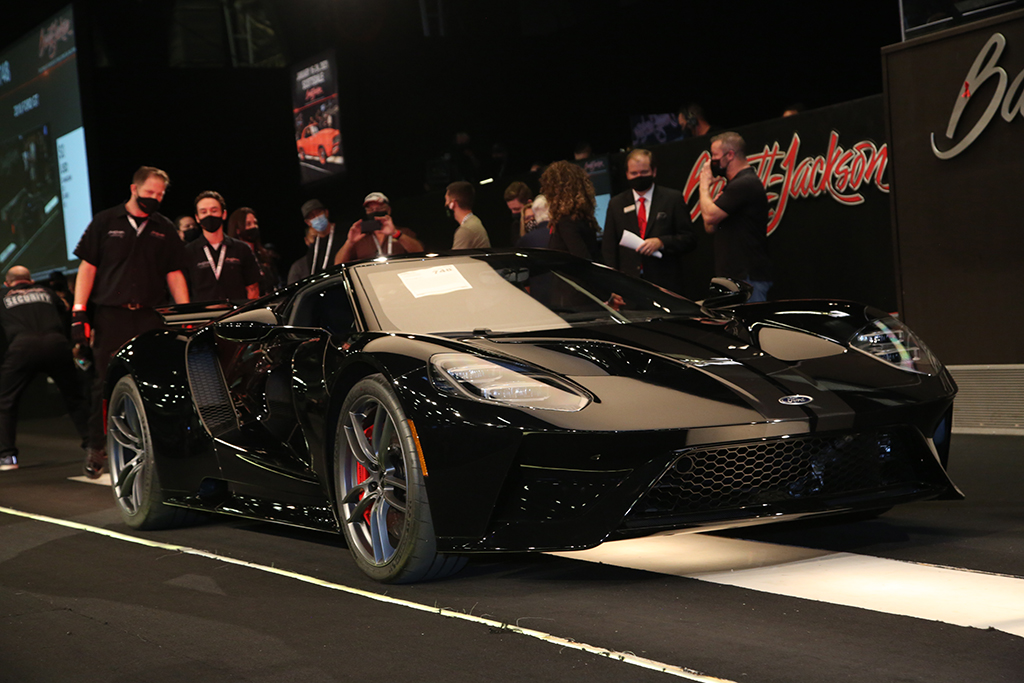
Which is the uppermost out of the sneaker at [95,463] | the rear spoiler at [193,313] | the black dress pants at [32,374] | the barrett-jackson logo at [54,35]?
the barrett-jackson logo at [54,35]

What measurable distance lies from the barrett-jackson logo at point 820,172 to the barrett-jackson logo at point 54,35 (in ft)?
31.2

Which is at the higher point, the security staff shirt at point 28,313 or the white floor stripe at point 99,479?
the security staff shirt at point 28,313

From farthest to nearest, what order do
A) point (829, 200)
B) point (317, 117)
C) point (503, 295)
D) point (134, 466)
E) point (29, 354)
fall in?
point (317, 117)
point (829, 200)
point (29, 354)
point (134, 466)
point (503, 295)

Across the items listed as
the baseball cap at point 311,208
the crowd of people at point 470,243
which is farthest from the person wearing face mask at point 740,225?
the baseball cap at point 311,208

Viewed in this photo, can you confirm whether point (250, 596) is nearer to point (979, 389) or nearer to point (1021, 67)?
point (979, 389)

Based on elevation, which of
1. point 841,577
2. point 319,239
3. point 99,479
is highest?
point 319,239

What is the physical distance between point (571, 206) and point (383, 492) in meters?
3.91

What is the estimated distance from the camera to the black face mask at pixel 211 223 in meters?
8.30

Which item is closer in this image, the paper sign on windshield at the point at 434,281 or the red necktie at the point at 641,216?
the paper sign on windshield at the point at 434,281

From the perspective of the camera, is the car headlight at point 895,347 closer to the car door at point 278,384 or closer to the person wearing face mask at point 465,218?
the car door at point 278,384

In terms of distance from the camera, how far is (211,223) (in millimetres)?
8312

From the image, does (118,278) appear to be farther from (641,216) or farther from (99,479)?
(641,216)

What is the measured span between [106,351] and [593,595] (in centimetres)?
482

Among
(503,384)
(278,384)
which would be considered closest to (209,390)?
(278,384)
